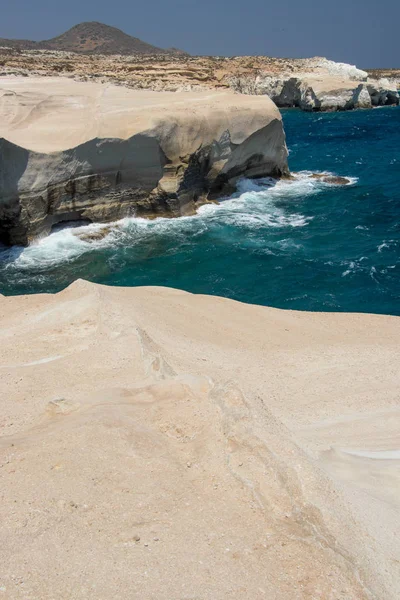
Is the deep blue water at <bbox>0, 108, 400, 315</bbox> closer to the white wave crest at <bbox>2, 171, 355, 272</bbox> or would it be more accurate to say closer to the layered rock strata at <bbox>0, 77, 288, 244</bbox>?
the white wave crest at <bbox>2, 171, 355, 272</bbox>

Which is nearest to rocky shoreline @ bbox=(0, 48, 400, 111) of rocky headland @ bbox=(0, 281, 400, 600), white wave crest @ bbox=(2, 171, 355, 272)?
white wave crest @ bbox=(2, 171, 355, 272)

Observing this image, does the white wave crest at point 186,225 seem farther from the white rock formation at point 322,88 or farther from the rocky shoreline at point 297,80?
the white rock formation at point 322,88

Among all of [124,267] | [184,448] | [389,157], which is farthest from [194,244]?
[389,157]

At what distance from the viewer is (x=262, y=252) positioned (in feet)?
71.9

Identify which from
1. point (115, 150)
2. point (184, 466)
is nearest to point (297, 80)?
point (115, 150)

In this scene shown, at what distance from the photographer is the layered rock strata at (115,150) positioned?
2138 cm

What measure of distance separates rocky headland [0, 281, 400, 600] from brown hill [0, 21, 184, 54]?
491 feet

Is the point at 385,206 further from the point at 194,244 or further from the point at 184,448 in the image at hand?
the point at 184,448

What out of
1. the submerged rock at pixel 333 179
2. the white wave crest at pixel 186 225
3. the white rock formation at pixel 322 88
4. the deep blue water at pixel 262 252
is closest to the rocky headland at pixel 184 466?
the deep blue water at pixel 262 252

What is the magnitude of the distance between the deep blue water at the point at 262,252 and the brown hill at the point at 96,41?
5170 inches

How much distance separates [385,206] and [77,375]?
22533mm

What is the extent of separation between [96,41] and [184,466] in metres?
169

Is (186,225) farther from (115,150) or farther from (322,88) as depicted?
(322,88)

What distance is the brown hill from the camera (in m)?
149
